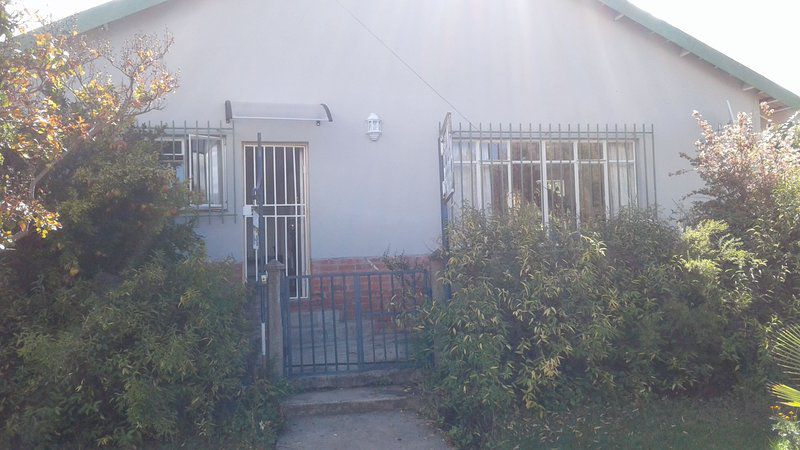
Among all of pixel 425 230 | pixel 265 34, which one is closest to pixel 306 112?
pixel 265 34

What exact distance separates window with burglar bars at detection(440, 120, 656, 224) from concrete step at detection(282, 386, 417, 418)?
365 cm

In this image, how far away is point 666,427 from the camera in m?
5.89

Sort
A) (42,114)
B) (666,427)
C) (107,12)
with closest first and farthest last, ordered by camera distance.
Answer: (42,114), (666,427), (107,12)

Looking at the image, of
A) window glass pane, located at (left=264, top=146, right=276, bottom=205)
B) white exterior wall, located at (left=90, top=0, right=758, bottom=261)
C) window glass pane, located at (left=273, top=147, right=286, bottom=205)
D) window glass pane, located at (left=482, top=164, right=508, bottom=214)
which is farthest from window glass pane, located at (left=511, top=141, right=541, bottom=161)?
window glass pane, located at (left=264, top=146, right=276, bottom=205)

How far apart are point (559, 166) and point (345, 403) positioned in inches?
202

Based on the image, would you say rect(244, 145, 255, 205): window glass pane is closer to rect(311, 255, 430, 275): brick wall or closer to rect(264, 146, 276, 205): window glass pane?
rect(264, 146, 276, 205): window glass pane

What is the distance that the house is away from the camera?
880 centimetres

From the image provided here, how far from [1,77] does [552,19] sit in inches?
287

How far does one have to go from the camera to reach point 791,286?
264 inches

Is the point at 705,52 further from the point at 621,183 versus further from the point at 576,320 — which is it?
the point at 576,320

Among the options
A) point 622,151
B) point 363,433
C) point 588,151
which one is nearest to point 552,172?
point 588,151

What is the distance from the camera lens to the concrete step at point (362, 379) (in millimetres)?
6777

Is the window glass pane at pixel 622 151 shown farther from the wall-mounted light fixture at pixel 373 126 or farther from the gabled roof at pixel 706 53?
the wall-mounted light fixture at pixel 373 126

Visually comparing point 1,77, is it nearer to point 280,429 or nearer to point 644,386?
point 280,429
